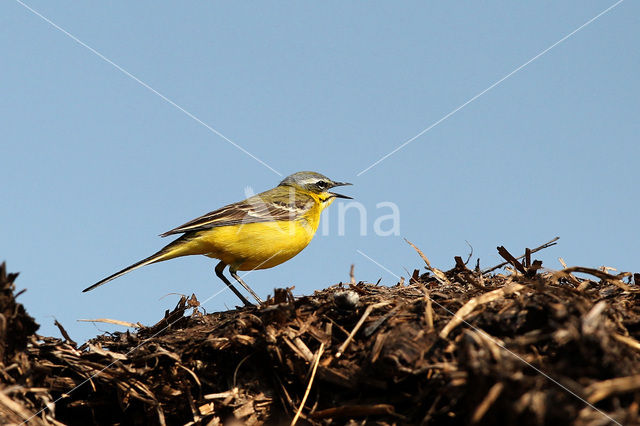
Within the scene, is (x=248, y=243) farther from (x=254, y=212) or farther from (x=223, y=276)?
(x=223, y=276)

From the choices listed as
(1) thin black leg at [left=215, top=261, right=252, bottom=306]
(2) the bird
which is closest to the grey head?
(2) the bird

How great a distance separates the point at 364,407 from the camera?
4.02 meters

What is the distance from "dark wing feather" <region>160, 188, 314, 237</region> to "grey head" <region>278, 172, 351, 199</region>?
25.8 inches

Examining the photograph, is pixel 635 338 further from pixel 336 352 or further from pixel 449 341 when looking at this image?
pixel 336 352

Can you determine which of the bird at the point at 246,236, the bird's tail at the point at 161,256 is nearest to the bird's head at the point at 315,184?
the bird at the point at 246,236

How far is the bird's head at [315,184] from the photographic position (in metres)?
10.9

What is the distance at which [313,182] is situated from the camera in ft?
36.5

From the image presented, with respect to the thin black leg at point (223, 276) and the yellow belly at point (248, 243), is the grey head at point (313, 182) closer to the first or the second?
the yellow belly at point (248, 243)

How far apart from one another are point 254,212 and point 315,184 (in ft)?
6.56

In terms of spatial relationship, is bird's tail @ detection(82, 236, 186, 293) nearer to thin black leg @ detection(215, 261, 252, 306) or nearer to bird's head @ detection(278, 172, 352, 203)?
thin black leg @ detection(215, 261, 252, 306)

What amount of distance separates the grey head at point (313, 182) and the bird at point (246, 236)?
3.76 ft

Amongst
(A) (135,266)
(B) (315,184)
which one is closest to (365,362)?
(A) (135,266)

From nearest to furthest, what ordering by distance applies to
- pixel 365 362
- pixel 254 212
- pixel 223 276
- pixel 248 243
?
pixel 365 362 < pixel 248 243 < pixel 254 212 < pixel 223 276

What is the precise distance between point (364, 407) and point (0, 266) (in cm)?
275
